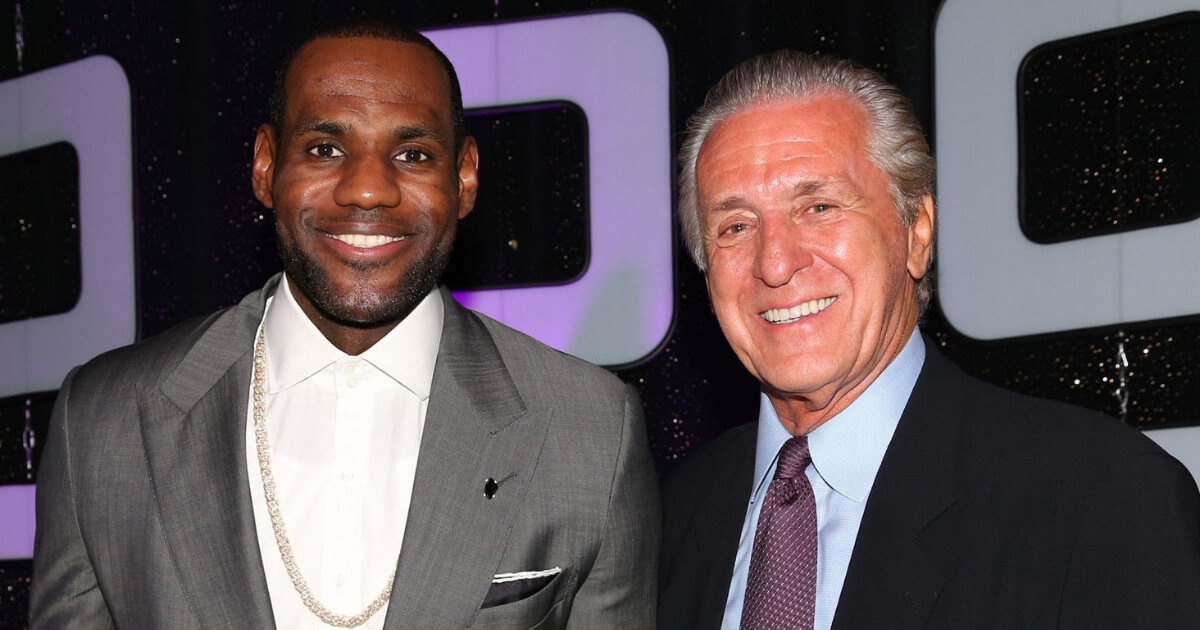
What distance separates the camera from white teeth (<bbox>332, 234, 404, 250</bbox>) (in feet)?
6.39

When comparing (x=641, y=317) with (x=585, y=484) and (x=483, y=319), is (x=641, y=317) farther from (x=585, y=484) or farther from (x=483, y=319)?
(x=585, y=484)

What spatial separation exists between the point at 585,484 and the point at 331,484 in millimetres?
414

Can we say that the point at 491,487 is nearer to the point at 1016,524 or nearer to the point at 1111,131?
the point at 1016,524

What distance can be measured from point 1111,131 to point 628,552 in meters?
1.70

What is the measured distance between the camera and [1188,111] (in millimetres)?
2785

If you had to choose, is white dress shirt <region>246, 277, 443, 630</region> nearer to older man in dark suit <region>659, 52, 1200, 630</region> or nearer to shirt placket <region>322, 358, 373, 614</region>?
shirt placket <region>322, 358, 373, 614</region>

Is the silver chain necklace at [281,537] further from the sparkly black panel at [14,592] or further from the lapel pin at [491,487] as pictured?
the sparkly black panel at [14,592]

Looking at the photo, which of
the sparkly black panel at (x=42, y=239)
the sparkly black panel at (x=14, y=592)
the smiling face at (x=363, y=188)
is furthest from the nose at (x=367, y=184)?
the sparkly black panel at (x=14, y=592)

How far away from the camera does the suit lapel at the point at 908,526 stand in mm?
1711

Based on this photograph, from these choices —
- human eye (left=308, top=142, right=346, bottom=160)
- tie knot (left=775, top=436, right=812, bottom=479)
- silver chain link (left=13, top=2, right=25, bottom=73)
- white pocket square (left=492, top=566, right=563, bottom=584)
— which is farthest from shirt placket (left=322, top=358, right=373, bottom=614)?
silver chain link (left=13, top=2, right=25, bottom=73)

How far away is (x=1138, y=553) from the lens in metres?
1.58

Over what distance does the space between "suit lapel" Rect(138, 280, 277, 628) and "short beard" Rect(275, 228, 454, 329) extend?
0.52 feet

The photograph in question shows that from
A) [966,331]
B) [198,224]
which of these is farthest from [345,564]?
[198,224]

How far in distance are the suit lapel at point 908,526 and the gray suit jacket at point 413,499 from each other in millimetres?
417
